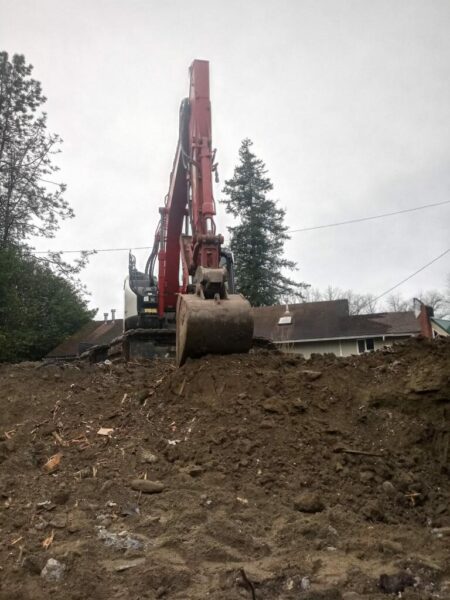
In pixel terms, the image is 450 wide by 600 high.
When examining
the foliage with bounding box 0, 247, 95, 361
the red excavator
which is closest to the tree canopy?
the foliage with bounding box 0, 247, 95, 361

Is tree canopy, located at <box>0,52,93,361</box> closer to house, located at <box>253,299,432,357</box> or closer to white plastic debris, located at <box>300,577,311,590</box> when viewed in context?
house, located at <box>253,299,432,357</box>

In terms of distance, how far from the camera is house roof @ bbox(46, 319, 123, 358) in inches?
953

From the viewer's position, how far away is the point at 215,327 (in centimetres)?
646

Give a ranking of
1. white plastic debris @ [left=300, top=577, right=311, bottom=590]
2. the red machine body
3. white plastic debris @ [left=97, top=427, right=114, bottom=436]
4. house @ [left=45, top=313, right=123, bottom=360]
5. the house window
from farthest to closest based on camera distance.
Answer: house @ [left=45, top=313, right=123, bottom=360]
the house window
the red machine body
white plastic debris @ [left=97, top=427, right=114, bottom=436]
white plastic debris @ [left=300, top=577, right=311, bottom=590]

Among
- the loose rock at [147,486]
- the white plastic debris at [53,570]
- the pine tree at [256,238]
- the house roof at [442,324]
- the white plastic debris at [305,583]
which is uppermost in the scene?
the pine tree at [256,238]

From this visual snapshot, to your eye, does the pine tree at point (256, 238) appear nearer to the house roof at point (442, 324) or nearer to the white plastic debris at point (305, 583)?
the house roof at point (442, 324)

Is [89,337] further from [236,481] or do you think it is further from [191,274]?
[236,481]

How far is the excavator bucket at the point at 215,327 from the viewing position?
643 cm

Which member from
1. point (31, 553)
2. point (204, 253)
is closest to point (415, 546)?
point (31, 553)

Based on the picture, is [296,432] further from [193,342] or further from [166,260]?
[166,260]

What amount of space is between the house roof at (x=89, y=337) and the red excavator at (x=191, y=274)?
1266 centimetres

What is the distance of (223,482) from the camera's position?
450 cm

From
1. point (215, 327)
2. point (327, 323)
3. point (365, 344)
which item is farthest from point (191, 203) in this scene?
point (327, 323)

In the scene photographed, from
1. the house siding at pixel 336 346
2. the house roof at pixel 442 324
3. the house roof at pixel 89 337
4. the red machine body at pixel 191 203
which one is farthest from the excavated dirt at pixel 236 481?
the house roof at pixel 89 337
